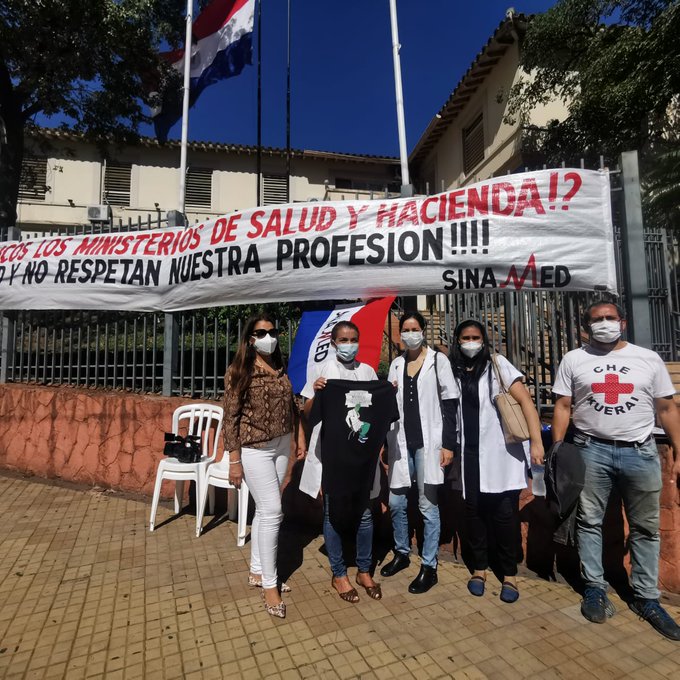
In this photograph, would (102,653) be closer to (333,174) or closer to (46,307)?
(46,307)

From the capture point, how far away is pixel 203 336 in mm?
4660

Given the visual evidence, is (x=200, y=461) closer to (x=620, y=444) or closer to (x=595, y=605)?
(x=595, y=605)

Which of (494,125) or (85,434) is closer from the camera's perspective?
(85,434)

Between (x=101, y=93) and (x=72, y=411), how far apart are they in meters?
7.71

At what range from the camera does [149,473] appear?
4.73 m

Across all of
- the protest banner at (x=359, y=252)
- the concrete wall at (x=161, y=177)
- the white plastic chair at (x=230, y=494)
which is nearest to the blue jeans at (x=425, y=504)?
the white plastic chair at (x=230, y=494)

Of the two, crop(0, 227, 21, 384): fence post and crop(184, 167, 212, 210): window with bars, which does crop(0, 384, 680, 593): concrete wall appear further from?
crop(184, 167, 212, 210): window with bars

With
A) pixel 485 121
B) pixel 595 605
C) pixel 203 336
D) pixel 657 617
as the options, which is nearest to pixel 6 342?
pixel 203 336

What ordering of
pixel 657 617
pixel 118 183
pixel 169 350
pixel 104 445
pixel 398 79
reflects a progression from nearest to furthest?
pixel 657 617 → pixel 169 350 → pixel 104 445 → pixel 398 79 → pixel 118 183

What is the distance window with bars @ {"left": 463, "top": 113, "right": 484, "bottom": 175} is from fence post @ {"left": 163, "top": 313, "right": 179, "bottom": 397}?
36.6 feet

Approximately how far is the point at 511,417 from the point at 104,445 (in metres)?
4.38

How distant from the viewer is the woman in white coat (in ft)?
9.54

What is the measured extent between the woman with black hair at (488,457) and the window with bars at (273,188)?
52.4ft

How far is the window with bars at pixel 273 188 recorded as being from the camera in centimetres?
1761
